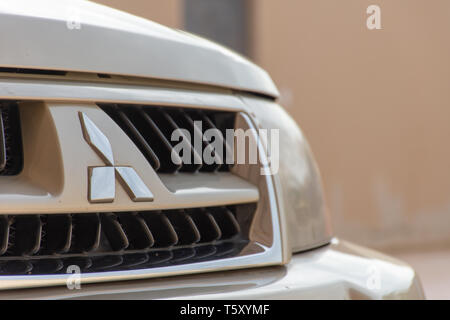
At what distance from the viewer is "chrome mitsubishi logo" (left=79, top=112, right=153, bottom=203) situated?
3.10 ft

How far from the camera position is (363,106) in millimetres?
7191

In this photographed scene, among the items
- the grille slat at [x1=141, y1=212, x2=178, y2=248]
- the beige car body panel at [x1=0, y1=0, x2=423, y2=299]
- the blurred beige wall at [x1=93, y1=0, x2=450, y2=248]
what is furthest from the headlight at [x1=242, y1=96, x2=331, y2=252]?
the blurred beige wall at [x1=93, y1=0, x2=450, y2=248]

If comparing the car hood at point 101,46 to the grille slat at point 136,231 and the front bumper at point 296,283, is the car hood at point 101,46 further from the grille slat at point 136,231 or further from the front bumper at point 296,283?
the front bumper at point 296,283

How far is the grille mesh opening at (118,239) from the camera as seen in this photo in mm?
943

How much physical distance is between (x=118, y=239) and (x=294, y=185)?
40 centimetres

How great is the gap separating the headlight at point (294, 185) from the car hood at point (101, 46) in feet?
0.39

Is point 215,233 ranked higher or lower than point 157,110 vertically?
lower

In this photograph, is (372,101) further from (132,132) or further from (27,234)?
(27,234)

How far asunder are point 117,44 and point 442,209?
7529mm

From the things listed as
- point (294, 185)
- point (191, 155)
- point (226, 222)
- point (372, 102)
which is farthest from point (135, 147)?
point (372, 102)
